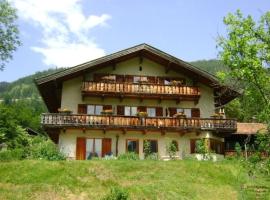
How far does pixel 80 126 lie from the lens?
33594mm

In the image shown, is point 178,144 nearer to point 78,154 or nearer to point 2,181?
point 78,154

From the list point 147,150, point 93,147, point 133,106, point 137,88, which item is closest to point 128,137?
point 147,150

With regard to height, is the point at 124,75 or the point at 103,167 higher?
the point at 124,75

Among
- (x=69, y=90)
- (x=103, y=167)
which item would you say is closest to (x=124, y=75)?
(x=69, y=90)

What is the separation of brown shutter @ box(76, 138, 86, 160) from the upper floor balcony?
377 centimetres

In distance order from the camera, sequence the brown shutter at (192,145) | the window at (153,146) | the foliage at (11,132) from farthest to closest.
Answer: the foliage at (11,132) < the brown shutter at (192,145) < the window at (153,146)

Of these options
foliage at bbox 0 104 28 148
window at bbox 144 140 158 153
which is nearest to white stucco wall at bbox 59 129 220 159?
window at bbox 144 140 158 153

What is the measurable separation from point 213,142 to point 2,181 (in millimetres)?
17975

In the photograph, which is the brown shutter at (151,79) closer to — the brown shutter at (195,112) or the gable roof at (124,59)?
the gable roof at (124,59)

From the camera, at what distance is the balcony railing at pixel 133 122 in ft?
111

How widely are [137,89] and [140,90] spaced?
→ 0.26m

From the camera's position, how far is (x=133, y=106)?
36844mm

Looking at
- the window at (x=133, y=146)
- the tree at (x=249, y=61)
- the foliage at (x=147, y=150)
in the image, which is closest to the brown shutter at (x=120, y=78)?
the window at (x=133, y=146)

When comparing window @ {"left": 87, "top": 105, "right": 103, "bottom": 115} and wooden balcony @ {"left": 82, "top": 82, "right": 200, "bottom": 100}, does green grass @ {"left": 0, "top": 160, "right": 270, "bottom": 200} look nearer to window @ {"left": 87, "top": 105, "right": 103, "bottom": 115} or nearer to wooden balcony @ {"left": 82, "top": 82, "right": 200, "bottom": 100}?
wooden balcony @ {"left": 82, "top": 82, "right": 200, "bottom": 100}
